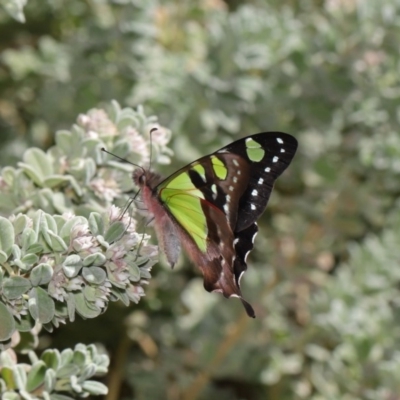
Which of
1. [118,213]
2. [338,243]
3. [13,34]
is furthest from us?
[13,34]

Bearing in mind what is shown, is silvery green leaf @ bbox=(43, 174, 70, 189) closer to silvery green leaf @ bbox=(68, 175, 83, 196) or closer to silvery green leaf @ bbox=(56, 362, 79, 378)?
silvery green leaf @ bbox=(68, 175, 83, 196)

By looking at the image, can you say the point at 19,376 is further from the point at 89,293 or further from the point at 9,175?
the point at 9,175

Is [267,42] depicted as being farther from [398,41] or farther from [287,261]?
[287,261]

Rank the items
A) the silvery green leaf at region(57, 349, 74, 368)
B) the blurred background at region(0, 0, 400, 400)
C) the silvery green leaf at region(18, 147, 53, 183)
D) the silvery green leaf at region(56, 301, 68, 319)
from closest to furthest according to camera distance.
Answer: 1. the silvery green leaf at region(56, 301, 68, 319)
2. the silvery green leaf at region(57, 349, 74, 368)
3. the silvery green leaf at region(18, 147, 53, 183)
4. the blurred background at region(0, 0, 400, 400)

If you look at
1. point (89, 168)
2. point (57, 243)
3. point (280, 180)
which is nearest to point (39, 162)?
point (89, 168)

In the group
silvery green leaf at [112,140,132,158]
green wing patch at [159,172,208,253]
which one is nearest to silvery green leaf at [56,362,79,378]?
green wing patch at [159,172,208,253]

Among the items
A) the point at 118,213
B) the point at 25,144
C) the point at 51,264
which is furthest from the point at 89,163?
the point at 25,144
